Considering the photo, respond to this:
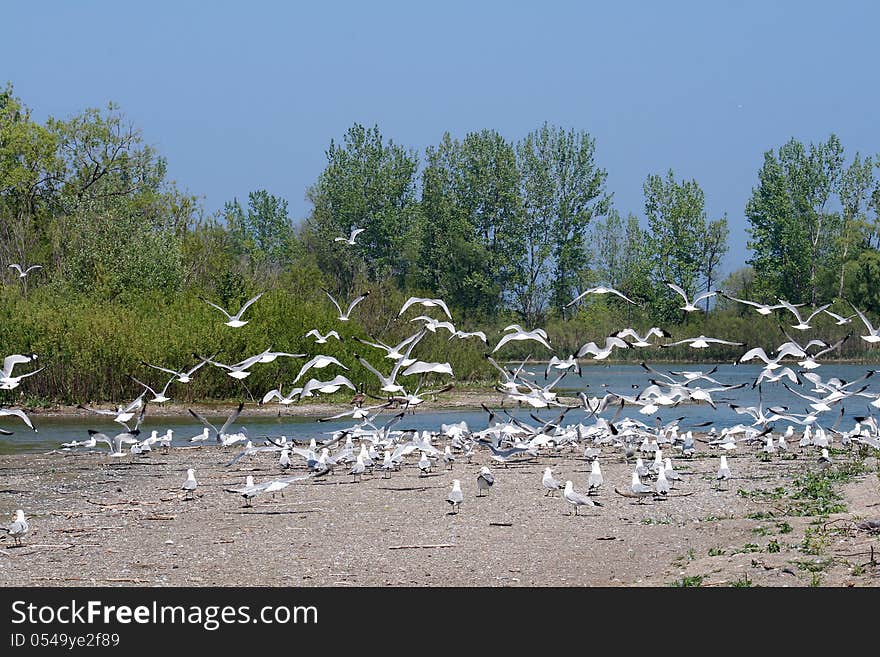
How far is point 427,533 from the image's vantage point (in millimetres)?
14461

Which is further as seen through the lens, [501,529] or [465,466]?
[465,466]

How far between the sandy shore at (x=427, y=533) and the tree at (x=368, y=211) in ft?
182

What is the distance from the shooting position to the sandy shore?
11555 millimetres

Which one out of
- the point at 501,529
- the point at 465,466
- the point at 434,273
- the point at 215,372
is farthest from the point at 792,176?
the point at 501,529

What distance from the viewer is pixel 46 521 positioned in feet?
51.3

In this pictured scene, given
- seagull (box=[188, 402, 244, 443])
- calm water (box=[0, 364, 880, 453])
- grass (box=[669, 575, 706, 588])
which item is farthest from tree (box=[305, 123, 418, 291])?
grass (box=[669, 575, 706, 588])

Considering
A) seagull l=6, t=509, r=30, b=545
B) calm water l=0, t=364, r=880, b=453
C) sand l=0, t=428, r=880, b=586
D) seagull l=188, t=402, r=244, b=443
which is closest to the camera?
sand l=0, t=428, r=880, b=586

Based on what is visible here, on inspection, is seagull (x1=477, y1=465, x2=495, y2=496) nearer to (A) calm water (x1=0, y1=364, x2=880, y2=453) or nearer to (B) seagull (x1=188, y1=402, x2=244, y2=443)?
(B) seagull (x1=188, y1=402, x2=244, y2=443)

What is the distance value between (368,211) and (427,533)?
6329cm

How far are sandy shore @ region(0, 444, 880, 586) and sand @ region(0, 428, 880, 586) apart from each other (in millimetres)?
29

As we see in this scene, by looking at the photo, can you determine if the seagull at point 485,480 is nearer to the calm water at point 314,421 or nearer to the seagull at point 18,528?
the seagull at point 18,528

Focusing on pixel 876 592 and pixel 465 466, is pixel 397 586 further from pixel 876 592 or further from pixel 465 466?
pixel 465 466

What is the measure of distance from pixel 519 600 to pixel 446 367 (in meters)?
11.4

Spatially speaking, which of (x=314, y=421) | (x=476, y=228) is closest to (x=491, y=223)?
(x=476, y=228)
